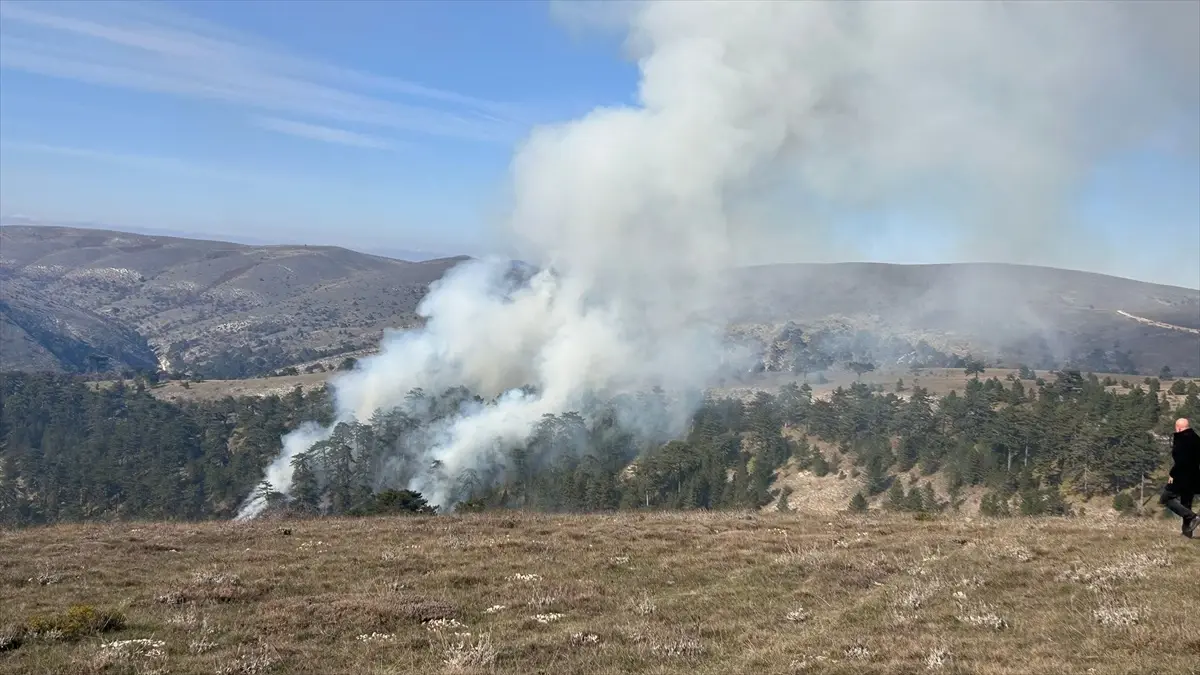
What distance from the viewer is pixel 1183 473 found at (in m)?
14.2

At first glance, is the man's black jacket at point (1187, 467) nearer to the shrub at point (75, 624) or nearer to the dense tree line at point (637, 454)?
the shrub at point (75, 624)

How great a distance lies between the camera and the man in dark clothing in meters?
14.2

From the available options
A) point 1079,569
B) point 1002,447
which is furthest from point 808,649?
point 1002,447

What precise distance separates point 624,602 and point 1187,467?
418 inches

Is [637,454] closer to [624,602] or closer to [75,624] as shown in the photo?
[624,602]

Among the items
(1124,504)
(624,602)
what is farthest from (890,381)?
(624,602)

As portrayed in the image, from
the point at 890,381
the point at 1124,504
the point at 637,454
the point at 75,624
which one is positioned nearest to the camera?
the point at 75,624

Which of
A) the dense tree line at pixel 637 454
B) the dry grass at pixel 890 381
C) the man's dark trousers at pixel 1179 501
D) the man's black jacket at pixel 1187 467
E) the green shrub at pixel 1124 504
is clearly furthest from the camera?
the dry grass at pixel 890 381

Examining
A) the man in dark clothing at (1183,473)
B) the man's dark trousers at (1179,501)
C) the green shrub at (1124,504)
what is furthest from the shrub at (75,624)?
the green shrub at (1124,504)

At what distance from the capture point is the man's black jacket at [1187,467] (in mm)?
14164

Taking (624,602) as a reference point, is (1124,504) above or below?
below

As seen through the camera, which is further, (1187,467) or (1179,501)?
(1179,501)

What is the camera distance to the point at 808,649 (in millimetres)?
9500

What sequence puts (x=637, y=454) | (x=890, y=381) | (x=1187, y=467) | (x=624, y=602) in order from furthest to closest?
1. (x=890, y=381)
2. (x=637, y=454)
3. (x=1187, y=467)
4. (x=624, y=602)
